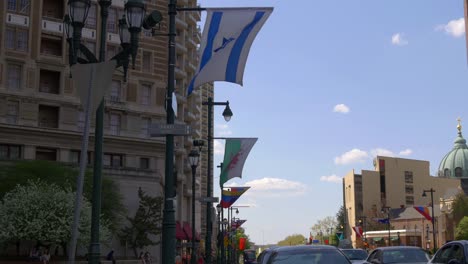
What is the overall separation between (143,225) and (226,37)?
123ft

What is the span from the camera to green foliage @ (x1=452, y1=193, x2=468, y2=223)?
114 m

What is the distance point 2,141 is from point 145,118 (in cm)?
1284

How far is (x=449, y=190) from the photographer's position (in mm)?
153000

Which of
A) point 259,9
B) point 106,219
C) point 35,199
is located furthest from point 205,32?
point 106,219

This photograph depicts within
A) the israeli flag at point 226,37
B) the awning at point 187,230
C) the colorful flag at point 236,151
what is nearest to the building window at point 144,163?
the awning at point 187,230

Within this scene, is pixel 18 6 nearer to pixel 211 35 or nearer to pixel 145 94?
pixel 145 94

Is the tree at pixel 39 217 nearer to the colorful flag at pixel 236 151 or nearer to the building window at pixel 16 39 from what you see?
the building window at pixel 16 39

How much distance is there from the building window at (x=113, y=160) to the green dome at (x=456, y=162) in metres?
124

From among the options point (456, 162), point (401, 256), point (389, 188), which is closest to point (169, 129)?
point (401, 256)

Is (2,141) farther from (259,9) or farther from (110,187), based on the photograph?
(259,9)

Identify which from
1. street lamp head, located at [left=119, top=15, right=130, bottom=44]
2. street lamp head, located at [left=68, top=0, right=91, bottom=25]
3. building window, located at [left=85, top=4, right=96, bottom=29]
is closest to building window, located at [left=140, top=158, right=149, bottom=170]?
building window, located at [left=85, top=4, right=96, bottom=29]

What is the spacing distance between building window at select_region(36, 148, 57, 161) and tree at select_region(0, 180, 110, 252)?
10723mm

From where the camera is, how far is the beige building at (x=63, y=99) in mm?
51906

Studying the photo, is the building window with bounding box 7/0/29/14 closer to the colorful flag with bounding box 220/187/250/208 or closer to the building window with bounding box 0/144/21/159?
the building window with bounding box 0/144/21/159
